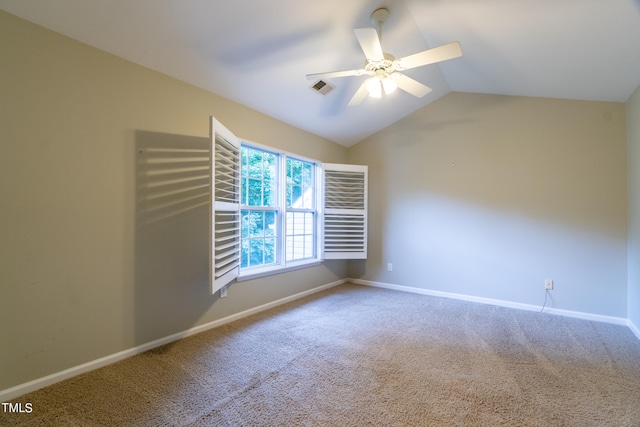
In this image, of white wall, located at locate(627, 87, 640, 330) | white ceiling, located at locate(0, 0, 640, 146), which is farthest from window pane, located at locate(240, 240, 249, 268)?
white wall, located at locate(627, 87, 640, 330)

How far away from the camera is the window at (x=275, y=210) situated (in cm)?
256

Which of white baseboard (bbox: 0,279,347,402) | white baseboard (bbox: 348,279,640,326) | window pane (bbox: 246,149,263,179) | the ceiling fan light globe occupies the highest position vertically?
the ceiling fan light globe

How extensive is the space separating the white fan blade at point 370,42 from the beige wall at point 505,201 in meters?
2.39

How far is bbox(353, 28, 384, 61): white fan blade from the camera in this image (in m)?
1.88

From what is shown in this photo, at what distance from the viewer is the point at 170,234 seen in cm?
249

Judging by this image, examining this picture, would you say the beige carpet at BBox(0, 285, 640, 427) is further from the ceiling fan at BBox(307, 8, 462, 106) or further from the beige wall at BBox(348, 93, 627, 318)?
the ceiling fan at BBox(307, 8, 462, 106)

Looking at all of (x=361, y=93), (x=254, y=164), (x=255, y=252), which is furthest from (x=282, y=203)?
(x=361, y=93)

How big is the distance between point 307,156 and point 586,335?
3.74 m

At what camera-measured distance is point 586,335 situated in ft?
9.11

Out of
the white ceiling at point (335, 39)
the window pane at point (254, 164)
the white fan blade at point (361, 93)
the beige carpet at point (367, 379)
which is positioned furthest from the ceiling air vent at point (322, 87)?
the beige carpet at point (367, 379)

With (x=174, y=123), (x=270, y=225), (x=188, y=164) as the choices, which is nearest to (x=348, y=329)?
(x=270, y=225)

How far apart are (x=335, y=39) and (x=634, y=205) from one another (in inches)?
137

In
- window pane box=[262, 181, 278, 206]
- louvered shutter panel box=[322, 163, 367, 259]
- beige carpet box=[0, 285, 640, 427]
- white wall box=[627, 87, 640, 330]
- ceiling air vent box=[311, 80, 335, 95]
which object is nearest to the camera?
beige carpet box=[0, 285, 640, 427]

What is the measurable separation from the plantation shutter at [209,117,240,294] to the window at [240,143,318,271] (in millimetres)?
406
